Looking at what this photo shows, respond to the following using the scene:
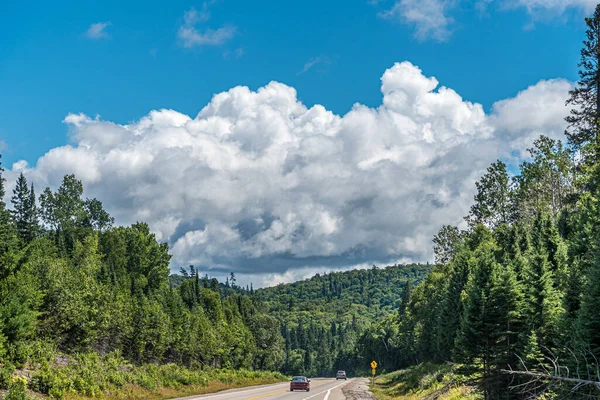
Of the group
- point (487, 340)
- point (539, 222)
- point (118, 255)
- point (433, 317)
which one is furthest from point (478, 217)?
point (118, 255)

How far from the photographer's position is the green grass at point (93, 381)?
79.6ft

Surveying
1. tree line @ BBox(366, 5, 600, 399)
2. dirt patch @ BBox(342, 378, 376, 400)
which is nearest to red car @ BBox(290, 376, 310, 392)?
dirt patch @ BBox(342, 378, 376, 400)

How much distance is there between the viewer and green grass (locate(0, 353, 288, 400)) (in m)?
24.3

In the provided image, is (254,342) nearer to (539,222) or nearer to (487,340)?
(539,222)

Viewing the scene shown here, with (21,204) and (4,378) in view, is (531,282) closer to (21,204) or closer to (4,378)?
(4,378)

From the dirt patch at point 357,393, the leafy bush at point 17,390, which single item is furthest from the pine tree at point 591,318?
the dirt patch at point 357,393

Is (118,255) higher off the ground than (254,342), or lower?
higher

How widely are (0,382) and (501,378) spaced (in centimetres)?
2125

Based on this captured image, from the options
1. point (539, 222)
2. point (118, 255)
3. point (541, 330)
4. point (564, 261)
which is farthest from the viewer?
point (118, 255)

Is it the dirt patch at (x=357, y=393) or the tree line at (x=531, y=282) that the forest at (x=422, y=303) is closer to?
the tree line at (x=531, y=282)

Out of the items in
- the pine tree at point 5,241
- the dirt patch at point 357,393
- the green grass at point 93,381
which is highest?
the pine tree at point 5,241

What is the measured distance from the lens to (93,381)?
29172 millimetres

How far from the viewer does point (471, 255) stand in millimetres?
56688

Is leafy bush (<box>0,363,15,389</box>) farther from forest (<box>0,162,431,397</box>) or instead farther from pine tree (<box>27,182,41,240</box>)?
pine tree (<box>27,182,41,240</box>)
